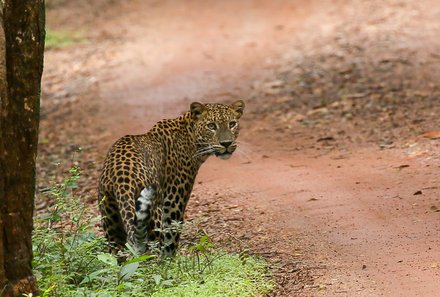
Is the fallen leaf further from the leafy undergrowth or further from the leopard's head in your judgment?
the leafy undergrowth

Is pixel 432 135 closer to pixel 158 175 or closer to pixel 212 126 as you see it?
pixel 212 126

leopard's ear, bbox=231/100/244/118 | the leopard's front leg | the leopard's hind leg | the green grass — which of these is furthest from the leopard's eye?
the green grass

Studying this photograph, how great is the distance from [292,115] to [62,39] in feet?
31.6

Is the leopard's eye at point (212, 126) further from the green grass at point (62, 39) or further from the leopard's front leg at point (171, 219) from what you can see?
the green grass at point (62, 39)

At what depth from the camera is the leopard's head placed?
9383mm

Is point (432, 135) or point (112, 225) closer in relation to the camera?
point (112, 225)

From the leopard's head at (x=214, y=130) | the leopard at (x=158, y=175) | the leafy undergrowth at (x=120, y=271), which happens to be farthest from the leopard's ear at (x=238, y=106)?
the leafy undergrowth at (x=120, y=271)

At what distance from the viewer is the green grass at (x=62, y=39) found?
22745mm

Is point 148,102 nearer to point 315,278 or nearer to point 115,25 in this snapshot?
point 115,25

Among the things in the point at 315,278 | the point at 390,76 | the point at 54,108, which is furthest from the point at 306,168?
the point at 54,108

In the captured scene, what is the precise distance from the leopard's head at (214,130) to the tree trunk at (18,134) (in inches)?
104

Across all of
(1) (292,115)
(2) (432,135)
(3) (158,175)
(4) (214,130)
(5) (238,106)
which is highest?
(5) (238,106)

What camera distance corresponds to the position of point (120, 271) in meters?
7.39

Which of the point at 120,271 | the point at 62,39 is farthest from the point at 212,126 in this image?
the point at 62,39
